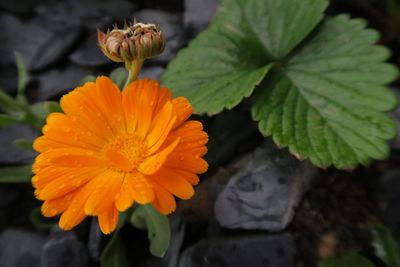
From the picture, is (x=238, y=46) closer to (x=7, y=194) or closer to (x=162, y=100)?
(x=162, y=100)

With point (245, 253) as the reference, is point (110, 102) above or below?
above

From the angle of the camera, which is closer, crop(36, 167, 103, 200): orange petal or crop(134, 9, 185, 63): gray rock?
crop(36, 167, 103, 200): orange petal

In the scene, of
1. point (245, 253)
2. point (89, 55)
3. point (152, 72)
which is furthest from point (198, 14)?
point (245, 253)

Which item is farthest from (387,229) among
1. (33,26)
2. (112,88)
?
(33,26)

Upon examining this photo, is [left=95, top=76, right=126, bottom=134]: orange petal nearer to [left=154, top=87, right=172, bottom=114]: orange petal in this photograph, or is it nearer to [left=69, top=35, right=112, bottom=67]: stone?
[left=154, top=87, right=172, bottom=114]: orange petal

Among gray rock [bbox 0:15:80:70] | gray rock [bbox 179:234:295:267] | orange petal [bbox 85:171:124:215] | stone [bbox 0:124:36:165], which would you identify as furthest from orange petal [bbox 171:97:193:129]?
gray rock [bbox 0:15:80:70]

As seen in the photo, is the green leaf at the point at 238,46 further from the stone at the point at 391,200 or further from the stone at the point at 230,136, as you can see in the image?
the stone at the point at 391,200
